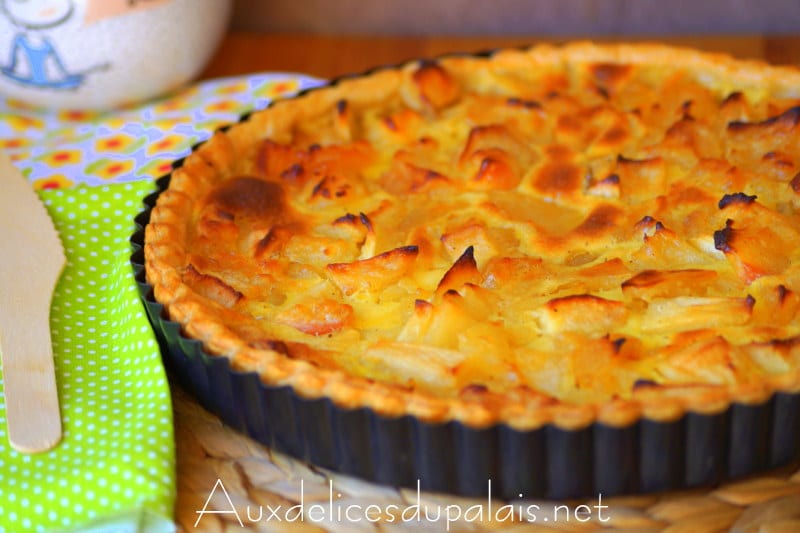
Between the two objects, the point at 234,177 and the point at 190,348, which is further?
the point at 234,177

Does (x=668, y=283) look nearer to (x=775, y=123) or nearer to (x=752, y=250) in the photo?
(x=752, y=250)

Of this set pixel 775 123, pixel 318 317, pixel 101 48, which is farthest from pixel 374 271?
pixel 101 48

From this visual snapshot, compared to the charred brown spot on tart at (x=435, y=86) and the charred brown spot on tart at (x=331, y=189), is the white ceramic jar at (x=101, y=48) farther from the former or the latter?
the charred brown spot on tart at (x=331, y=189)

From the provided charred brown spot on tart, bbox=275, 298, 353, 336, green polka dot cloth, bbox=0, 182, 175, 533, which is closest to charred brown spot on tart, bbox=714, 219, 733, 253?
charred brown spot on tart, bbox=275, 298, 353, 336

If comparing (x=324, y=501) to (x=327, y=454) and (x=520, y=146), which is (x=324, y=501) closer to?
(x=327, y=454)

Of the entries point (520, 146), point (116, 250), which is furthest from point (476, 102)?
point (116, 250)

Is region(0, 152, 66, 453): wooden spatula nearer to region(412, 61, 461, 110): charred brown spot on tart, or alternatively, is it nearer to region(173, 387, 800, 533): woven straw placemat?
region(173, 387, 800, 533): woven straw placemat
